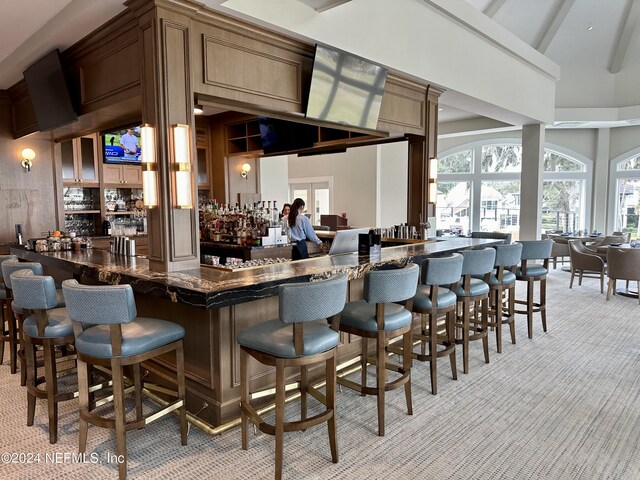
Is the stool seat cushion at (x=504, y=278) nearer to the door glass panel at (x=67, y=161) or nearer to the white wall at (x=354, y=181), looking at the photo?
the white wall at (x=354, y=181)

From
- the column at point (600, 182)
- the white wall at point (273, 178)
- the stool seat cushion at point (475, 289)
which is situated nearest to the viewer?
the stool seat cushion at point (475, 289)

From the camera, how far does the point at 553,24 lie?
856 centimetres

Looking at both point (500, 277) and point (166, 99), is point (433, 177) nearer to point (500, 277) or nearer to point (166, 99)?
point (500, 277)

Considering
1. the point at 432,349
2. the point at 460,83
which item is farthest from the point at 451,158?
the point at 432,349

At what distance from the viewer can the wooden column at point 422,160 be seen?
5.76 m

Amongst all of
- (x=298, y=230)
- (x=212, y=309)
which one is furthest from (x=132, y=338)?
(x=298, y=230)

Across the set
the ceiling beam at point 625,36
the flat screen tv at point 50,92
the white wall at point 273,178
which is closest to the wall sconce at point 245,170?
the white wall at point 273,178

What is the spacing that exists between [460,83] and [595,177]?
7313 millimetres

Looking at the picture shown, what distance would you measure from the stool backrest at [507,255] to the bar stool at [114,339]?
10.5 feet

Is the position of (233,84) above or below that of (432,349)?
above

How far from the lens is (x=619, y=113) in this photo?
32.7ft

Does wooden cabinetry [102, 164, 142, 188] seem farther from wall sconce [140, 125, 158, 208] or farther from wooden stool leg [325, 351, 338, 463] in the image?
wooden stool leg [325, 351, 338, 463]

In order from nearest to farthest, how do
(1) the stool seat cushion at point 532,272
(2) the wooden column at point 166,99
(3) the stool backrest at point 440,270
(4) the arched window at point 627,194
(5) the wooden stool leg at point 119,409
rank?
(5) the wooden stool leg at point 119,409 < (2) the wooden column at point 166,99 < (3) the stool backrest at point 440,270 < (1) the stool seat cushion at point 532,272 < (4) the arched window at point 627,194

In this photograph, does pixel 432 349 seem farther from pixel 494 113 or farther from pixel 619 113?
pixel 619 113
